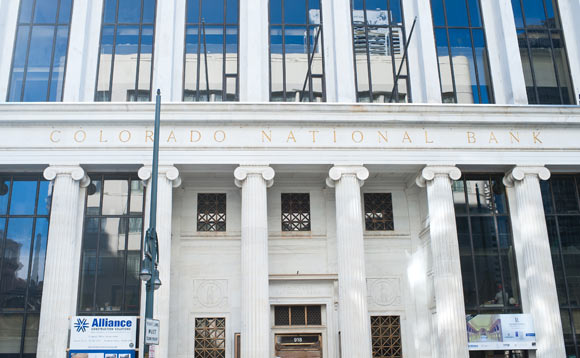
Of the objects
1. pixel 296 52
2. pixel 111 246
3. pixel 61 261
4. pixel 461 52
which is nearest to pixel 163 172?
pixel 111 246

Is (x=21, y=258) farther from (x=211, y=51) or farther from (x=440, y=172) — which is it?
(x=440, y=172)

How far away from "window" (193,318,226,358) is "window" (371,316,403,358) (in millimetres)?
5618

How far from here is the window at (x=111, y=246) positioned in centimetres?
2058

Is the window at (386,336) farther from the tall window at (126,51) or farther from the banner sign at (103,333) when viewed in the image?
the tall window at (126,51)

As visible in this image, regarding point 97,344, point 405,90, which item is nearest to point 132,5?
point 405,90

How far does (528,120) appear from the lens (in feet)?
71.5

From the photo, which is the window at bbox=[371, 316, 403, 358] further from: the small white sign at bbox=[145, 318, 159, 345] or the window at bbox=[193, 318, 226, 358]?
the small white sign at bbox=[145, 318, 159, 345]

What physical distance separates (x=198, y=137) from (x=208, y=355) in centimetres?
793

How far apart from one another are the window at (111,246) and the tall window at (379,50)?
31.5ft

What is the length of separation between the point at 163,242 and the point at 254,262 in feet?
10.3

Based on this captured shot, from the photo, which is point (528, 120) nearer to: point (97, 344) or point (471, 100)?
point (471, 100)

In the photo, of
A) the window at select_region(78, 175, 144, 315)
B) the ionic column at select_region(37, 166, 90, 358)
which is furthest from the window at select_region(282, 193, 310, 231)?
the ionic column at select_region(37, 166, 90, 358)

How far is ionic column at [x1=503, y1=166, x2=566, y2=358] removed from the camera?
2028cm

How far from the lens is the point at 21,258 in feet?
68.8
